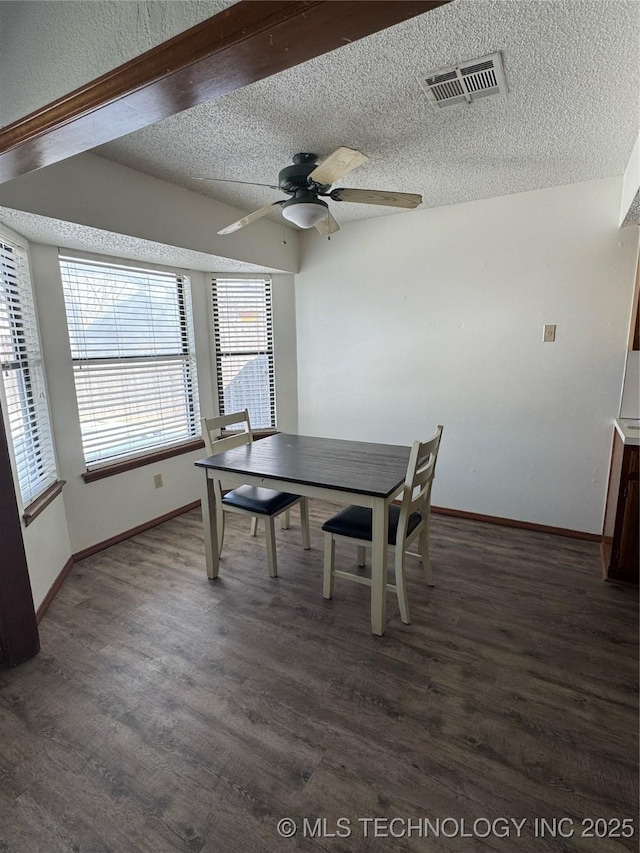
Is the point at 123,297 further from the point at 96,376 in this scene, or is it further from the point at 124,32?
the point at 124,32

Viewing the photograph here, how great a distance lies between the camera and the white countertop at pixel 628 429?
2.37 m

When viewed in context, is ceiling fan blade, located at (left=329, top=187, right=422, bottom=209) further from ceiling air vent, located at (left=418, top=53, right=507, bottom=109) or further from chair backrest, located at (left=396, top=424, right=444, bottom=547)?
chair backrest, located at (left=396, top=424, right=444, bottom=547)

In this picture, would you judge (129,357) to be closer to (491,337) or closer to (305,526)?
(305,526)

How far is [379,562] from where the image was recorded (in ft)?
6.65

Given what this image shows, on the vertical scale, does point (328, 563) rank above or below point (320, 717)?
above

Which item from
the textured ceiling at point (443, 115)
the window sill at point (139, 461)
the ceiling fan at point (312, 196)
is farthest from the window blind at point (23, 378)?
the ceiling fan at point (312, 196)

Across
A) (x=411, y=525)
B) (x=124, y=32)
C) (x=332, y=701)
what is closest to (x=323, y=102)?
(x=124, y=32)

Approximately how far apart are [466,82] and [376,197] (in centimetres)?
57

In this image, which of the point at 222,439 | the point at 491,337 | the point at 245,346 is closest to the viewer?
the point at 222,439

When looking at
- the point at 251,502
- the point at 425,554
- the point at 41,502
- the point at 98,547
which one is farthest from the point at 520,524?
the point at 41,502

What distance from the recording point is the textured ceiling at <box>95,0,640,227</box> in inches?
56.2

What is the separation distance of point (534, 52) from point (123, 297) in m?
2.92

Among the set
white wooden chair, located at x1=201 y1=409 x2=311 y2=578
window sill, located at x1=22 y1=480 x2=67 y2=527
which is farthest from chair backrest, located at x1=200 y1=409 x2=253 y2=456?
window sill, located at x1=22 y1=480 x2=67 y2=527

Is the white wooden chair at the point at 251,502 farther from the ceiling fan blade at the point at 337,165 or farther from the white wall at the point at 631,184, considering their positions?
the white wall at the point at 631,184
